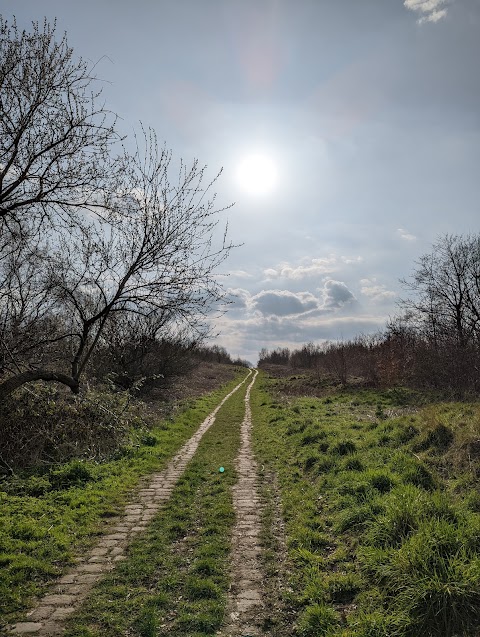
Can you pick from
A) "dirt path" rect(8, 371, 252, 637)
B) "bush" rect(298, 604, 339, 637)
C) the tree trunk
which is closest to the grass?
"dirt path" rect(8, 371, 252, 637)

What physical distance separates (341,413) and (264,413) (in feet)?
13.9

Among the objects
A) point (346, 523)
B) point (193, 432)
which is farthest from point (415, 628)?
point (193, 432)

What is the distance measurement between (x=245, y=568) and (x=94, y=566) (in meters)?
1.86

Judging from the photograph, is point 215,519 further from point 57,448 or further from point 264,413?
point 264,413

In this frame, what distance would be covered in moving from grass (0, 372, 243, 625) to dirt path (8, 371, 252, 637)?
0.59ft

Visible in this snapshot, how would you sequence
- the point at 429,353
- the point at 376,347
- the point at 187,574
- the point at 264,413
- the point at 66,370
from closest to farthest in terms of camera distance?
1. the point at 187,574
2. the point at 66,370
3. the point at 264,413
4. the point at 429,353
5. the point at 376,347

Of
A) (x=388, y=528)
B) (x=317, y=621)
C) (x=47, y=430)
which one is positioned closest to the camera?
(x=317, y=621)

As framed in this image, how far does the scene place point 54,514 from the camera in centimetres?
675

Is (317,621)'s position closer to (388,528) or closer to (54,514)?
(388,528)

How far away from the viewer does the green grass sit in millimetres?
4005

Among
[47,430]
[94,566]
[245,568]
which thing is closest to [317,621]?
[245,568]

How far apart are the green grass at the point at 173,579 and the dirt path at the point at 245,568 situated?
118 mm

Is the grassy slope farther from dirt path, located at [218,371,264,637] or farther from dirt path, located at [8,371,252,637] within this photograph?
dirt path, located at [8,371,252,637]

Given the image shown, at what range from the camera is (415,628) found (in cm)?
377
